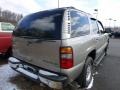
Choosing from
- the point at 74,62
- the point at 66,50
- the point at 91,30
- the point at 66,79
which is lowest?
the point at 66,79

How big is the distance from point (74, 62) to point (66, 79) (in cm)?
38

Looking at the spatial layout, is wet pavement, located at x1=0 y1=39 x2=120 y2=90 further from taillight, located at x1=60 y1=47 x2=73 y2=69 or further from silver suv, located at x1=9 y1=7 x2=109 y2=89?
taillight, located at x1=60 y1=47 x2=73 y2=69

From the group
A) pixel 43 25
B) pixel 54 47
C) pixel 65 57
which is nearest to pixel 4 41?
pixel 43 25

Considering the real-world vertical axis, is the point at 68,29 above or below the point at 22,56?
above

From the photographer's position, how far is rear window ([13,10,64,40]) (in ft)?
12.3

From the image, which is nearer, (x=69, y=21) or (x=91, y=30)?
(x=69, y=21)

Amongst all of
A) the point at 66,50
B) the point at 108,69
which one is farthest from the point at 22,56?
the point at 108,69

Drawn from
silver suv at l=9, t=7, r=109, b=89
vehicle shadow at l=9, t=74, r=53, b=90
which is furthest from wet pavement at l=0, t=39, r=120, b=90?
silver suv at l=9, t=7, r=109, b=89

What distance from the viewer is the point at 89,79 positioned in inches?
199

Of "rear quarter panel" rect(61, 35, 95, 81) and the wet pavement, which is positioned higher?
"rear quarter panel" rect(61, 35, 95, 81)

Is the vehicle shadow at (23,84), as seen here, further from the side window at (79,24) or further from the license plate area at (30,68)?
the side window at (79,24)

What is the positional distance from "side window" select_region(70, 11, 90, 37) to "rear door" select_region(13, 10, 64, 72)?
34 centimetres

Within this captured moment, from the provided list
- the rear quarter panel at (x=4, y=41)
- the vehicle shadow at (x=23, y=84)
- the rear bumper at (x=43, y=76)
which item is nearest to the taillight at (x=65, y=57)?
the rear bumper at (x=43, y=76)

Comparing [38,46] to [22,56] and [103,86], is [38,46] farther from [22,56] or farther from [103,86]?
[103,86]
